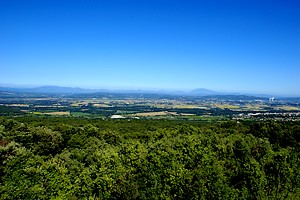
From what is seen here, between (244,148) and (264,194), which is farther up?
(244,148)

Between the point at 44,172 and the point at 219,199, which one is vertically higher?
the point at 44,172

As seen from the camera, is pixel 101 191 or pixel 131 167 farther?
pixel 131 167

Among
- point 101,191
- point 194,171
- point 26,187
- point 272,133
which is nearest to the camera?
point 26,187

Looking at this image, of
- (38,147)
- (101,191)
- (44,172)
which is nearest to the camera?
(44,172)

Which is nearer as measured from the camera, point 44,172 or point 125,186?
point 44,172

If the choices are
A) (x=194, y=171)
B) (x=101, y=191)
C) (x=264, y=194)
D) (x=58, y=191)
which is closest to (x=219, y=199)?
(x=194, y=171)

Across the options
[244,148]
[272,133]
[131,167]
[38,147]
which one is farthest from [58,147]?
[272,133]

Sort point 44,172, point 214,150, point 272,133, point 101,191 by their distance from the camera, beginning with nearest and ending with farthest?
point 44,172, point 101,191, point 214,150, point 272,133

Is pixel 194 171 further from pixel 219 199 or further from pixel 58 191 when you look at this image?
pixel 58 191

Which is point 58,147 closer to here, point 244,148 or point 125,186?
point 125,186
